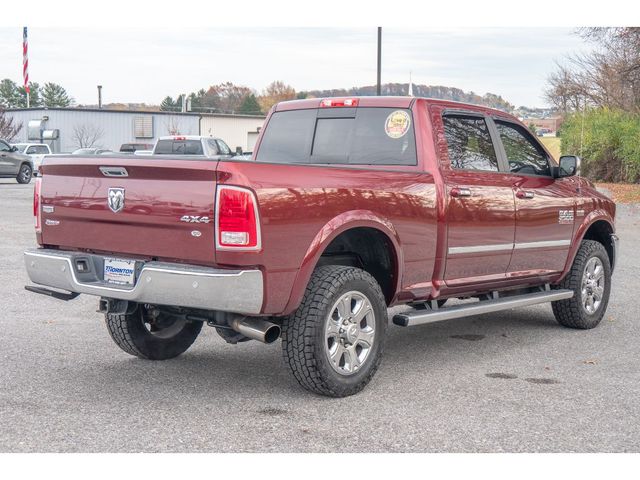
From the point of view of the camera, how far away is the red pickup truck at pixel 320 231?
513 centimetres

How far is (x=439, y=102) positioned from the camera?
6922mm

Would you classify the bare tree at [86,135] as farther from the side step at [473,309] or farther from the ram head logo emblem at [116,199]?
the ram head logo emblem at [116,199]

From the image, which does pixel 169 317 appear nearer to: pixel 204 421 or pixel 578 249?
pixel 204 421

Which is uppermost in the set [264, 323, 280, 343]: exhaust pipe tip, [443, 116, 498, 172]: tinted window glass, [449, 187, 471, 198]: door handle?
[443, 116, 498, 172]: tinted window glass

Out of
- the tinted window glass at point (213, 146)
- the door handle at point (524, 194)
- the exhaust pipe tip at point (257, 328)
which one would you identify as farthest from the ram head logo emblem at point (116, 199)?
the tinted window glass at point (213, 146)

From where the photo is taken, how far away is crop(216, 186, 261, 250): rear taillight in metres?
5.04

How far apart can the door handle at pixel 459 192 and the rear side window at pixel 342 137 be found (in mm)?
360

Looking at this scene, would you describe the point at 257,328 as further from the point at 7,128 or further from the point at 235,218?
the point at 7,128

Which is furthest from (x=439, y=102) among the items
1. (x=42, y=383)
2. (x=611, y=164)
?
(x=611, y=164)

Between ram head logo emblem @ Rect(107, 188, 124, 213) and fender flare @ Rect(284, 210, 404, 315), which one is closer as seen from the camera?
fender flare @ Rect(284, 210, 404, 315)

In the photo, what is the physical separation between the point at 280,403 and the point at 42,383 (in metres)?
1.63

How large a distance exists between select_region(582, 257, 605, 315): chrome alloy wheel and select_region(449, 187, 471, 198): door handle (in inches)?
82.9

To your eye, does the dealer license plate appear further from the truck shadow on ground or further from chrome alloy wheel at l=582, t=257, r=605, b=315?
chrome alloy wheel at l=582, t=257, r=605, b=315

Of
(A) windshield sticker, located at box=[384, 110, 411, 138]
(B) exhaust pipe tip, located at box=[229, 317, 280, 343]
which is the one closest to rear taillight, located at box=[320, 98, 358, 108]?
(A) windshield sticker, located at box=[384, 110, 411, 138]
